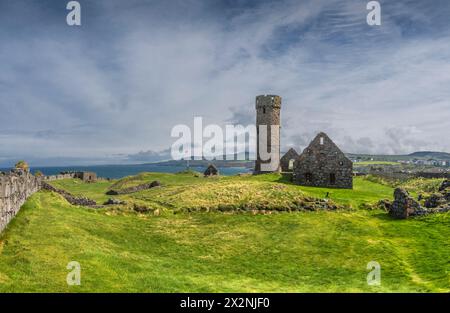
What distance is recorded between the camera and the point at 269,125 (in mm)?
53562

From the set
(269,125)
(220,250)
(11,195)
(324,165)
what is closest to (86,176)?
(269,125)

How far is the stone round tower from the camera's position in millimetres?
53594

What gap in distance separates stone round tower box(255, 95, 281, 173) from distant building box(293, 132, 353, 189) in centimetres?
1114

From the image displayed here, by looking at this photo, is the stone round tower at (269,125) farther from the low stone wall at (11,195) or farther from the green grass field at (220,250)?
the low stone wall at (11,195)

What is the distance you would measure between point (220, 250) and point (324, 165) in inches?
1041

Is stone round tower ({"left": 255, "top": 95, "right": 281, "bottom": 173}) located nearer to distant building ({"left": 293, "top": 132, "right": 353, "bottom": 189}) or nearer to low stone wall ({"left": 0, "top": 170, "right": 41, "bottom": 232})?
distant building ({"left": 293, "top": 132, "right": 353, "bottom": 189})

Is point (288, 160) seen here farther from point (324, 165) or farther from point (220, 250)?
point (220, 250)

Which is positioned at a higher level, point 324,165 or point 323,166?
point 324,165

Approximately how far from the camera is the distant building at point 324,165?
139ft

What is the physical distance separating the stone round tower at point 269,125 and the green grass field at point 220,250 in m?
25.0
